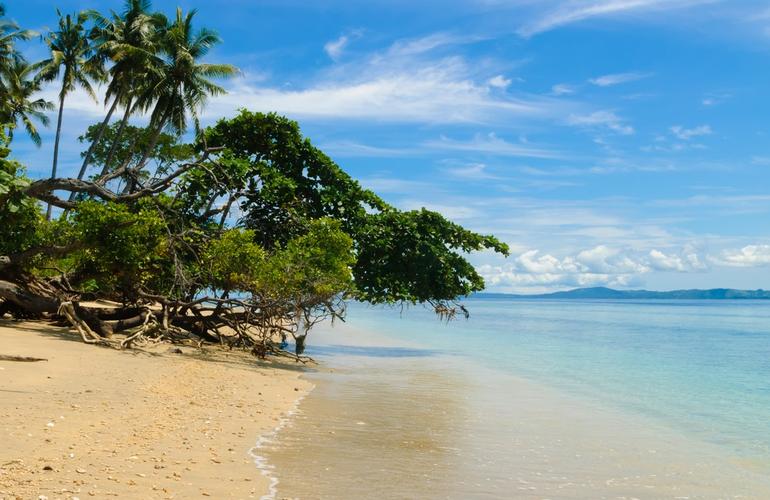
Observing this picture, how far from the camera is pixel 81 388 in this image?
9.09m

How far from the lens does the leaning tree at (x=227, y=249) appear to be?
1538 cm

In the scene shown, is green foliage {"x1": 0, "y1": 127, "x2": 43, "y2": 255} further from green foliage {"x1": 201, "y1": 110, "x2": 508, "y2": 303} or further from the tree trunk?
green foliage {"x1": 201, "y1": 110, "x2": 508, "y2": 303}

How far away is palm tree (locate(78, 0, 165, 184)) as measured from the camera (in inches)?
1168

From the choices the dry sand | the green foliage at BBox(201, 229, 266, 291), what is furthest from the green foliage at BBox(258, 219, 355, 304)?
the dry sand

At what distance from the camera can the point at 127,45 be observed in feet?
95.6

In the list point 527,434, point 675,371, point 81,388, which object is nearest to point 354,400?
point 527,434

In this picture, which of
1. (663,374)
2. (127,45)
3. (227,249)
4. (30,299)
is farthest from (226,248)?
(127,45)

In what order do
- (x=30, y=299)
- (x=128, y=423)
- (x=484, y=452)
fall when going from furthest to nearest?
(x=30, y=299), (x=484, y=452), (x=128, y=423)

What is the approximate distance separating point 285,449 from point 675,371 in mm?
17447

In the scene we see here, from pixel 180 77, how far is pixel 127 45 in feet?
8.55

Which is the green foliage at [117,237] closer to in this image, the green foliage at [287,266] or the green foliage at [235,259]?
the green foliage at [235,259]

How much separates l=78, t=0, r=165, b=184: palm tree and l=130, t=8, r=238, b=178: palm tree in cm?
59

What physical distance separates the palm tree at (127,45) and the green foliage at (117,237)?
15688mm

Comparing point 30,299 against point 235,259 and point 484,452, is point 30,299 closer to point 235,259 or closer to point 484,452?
point 235,259
